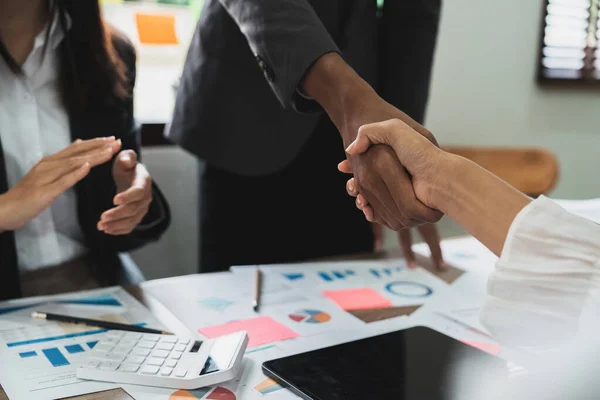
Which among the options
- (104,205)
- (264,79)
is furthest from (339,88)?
(104,205)

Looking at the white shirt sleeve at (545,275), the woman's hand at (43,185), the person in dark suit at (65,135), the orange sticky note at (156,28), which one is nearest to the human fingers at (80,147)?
the woman's hand at (43,185)

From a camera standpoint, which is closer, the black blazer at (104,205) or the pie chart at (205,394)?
the pie chart at (205,394)

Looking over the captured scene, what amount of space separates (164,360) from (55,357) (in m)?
0.12

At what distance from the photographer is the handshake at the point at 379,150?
646 mm

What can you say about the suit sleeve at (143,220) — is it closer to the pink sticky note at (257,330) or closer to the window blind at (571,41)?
the pink sticky note at (257,330)

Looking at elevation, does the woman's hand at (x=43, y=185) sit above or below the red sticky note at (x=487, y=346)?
above

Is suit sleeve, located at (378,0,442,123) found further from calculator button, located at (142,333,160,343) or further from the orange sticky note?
→ the orange sticky note

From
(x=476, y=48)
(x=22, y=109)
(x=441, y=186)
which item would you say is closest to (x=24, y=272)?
(x=22, y=109)

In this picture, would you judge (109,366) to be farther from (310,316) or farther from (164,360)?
(310,316)

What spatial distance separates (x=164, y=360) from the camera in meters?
0.61

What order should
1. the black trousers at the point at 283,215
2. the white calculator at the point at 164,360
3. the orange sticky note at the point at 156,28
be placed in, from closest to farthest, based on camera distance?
1. the white calculator at the point at 164,360
2. the black trousers at the point at 283,215
3. the orange sticky note at the point at 156,28

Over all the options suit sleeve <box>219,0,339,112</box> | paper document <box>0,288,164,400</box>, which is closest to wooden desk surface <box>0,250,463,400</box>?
paper document <box>0,288,164,400</box>

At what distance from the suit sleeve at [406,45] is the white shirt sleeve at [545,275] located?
0.67 m

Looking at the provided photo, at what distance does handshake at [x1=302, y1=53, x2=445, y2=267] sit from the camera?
646mm
